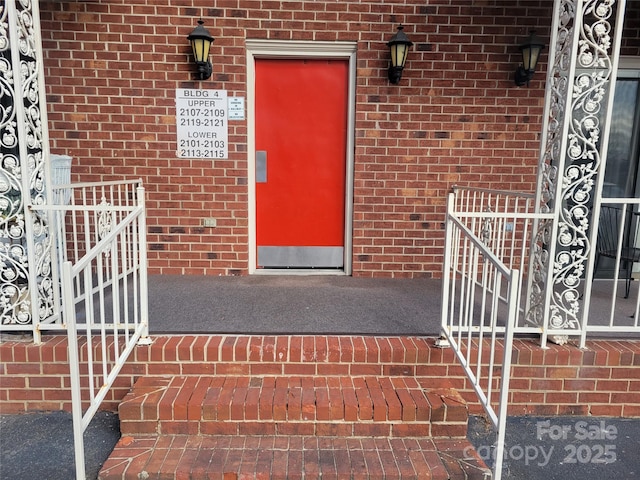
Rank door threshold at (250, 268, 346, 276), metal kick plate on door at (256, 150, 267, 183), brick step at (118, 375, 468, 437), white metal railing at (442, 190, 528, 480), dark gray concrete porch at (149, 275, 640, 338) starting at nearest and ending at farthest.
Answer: white metal railing at (442, 190, 528, 480) → brick step at (118, 375, 468, 437) → dark gray concrete porch at (149, 275, 640, 338) → metal kick plate on door at (256, 150, 267, 183) → door threshold at (250, 268, 346, 276)

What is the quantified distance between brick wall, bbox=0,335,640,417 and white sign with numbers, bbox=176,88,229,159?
196cm

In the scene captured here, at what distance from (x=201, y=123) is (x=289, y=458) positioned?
296cm

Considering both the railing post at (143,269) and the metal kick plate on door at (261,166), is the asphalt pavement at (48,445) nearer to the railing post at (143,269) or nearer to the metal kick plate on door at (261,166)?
the railing post at (143,269)

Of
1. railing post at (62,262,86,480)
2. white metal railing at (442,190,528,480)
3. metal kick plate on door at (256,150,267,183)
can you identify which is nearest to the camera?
railing post at (62,262,86,480)

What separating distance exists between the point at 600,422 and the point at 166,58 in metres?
4.30

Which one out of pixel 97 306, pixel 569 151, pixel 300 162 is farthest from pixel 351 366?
pixel 300 162

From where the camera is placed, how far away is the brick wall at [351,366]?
2.58 m

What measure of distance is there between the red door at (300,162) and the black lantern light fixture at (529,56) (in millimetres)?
1552

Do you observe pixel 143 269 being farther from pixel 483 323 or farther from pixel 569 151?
pixel 569 151

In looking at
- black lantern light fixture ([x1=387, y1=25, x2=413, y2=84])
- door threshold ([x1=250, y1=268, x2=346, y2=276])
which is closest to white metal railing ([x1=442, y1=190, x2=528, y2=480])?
door threshold ([x1=250, y1=268, x2=346, y2=276])

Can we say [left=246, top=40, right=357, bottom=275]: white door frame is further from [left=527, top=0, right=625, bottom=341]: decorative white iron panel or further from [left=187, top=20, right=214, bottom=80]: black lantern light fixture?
[left=527, top=0, right=625, bottom=341]: decorative white iron panel

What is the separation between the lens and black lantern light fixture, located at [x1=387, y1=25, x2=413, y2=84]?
3.69 meters

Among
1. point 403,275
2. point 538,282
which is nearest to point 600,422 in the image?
point 538,282

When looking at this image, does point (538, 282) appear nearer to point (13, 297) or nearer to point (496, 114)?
point (496, 114)
